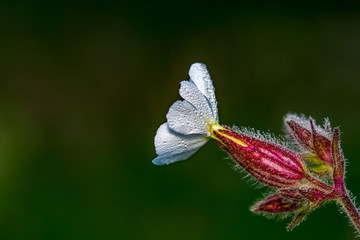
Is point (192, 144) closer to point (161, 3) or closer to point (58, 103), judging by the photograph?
point (58, 103)

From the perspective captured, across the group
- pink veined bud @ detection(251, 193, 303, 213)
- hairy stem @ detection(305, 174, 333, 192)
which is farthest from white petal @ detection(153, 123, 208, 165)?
hairy stem @ detection(305, 174, 333, 192)

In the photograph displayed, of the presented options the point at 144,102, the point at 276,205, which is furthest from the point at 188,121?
the point at 144,102

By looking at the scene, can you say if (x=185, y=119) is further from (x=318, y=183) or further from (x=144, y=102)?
(x=144, y=102)

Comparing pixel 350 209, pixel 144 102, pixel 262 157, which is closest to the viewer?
pixel 350 209

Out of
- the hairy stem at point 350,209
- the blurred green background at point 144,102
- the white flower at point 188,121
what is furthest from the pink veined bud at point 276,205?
the blurred green background at point 144,102

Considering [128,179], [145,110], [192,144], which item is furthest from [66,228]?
[192,144]
